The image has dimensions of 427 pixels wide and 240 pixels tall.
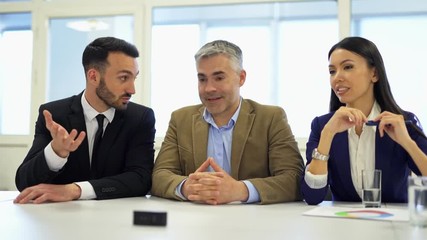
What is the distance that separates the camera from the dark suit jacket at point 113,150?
225 centimetres

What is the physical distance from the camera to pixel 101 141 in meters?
2.37

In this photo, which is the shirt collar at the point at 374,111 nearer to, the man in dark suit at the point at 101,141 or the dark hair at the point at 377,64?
the dark hair at the point at 377,64

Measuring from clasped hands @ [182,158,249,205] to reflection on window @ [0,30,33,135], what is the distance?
387 cm

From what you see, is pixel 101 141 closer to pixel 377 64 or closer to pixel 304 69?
pixel 377 64

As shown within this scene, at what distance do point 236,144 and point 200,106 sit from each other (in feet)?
1.07

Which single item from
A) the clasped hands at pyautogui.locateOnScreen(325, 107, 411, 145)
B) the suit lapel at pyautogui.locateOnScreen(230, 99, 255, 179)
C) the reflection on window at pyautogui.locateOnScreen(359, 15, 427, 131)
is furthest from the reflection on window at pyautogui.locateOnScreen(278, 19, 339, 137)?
the clasped hands at pyautogui.locateOnScreen(325, 107, 411, 145)

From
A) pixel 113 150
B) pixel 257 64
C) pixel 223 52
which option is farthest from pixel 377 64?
pixel 257 64

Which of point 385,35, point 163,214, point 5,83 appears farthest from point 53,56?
point 163,214

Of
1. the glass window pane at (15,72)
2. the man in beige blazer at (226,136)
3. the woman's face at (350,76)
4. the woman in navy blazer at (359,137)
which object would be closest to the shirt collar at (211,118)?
the man in beige blazer at (226,136)

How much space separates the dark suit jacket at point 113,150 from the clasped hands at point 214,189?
0.36 meters

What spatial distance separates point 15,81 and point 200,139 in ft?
12.6

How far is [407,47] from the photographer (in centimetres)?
452

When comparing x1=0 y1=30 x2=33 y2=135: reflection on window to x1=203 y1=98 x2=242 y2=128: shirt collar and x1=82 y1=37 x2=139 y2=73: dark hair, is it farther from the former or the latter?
x1=203 y1=98 x2=242 y2=128: shirt collar

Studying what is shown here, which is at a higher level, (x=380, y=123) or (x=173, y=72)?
(x=173, y=72)
